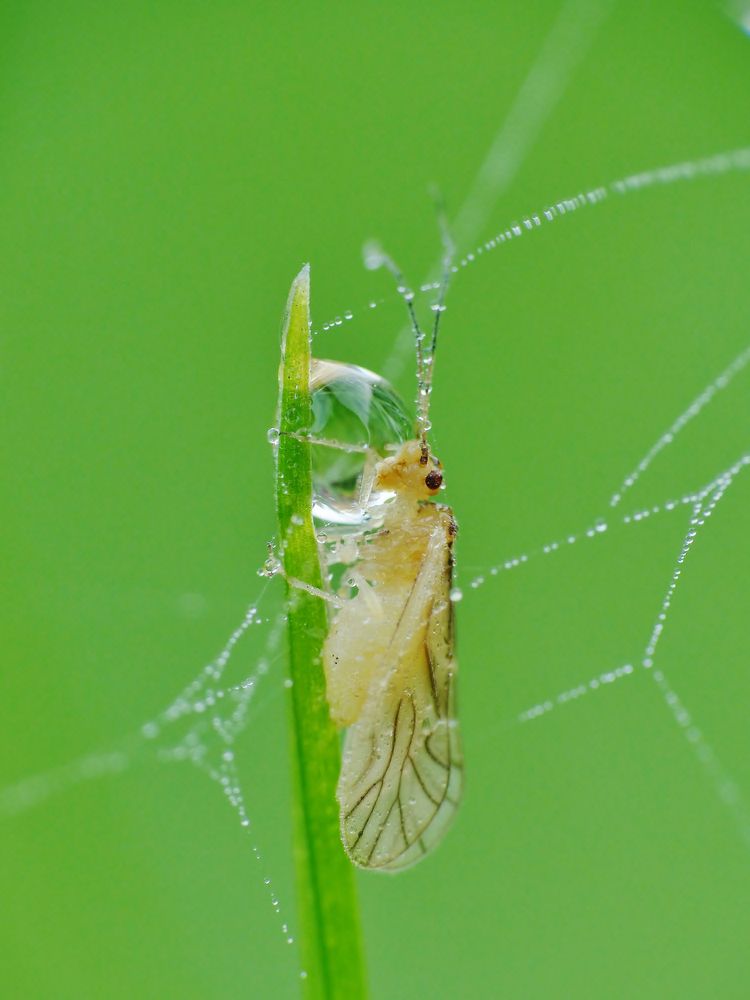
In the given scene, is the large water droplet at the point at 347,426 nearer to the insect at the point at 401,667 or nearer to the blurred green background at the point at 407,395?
the insect at the point at 401,667

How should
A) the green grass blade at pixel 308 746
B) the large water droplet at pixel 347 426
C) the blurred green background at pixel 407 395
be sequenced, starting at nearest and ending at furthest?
the green grass blade at pixel 308 746 → the large water droplet at pixel 347 426 → the blurred green background at pixel 407 395

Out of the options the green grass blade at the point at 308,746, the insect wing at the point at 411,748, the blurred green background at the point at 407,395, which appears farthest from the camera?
the blurred green background at the point at 407,395

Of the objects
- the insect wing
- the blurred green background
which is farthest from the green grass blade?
the blurred green background

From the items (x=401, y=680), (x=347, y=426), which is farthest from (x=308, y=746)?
(x=401, y=680)

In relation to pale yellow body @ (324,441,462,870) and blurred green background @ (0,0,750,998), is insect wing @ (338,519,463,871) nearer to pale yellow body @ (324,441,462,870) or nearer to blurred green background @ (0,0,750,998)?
pale yellow body @ (324,441,462,870)

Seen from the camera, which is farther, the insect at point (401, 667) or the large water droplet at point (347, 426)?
the insect at point (401, 667)

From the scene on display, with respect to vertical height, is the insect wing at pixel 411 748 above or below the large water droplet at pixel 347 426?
below

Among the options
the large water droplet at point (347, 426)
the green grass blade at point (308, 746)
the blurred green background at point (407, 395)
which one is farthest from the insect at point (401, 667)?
the blurred green background at point (407, 395)

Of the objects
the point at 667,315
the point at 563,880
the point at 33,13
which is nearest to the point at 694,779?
the point at 563,880
